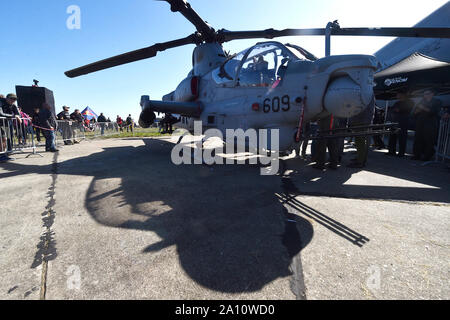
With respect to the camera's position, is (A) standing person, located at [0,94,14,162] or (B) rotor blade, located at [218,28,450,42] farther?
(A) standing person, located at [0,94,14,162]

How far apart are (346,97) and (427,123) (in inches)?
164

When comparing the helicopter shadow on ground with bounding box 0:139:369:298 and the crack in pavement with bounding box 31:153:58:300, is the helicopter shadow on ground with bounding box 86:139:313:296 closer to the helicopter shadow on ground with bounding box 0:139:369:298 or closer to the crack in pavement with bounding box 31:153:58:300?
the helicopter shadow on ground with bounding box 0:139:369:298

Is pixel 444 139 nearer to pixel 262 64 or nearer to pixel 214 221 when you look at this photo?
pixel 262 64

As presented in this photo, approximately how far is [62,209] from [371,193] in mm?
3975

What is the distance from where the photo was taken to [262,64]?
13.3 ft

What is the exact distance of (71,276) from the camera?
1.24 meters

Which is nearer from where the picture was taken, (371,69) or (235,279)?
(235,279)

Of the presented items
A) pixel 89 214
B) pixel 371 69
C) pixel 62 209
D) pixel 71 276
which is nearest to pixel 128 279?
pixel 71 276

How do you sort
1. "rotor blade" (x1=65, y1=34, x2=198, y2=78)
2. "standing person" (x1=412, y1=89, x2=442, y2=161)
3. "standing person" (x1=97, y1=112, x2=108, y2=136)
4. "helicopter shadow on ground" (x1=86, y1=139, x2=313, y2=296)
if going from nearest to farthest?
"helicopter shadow on ground" (x1=86, y1=139, x2=313, y2=296), "standing person" (x1=412, y1=89, x2=442, y2=161), "rotor blade" (x1=65, y1=34, x2=198, y2=78), "standing person" (x1=97, y1=112, x2=108, y2=136)

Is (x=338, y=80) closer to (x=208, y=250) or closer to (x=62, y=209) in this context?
(x=208, y=250)

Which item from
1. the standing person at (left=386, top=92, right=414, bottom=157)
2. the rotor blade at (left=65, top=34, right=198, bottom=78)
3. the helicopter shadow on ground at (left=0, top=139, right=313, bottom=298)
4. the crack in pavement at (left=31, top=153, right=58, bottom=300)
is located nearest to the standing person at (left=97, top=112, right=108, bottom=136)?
the rotor blade at (left=65, top=34, right=198, bottom=78)

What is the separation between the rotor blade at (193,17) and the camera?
5173 mm

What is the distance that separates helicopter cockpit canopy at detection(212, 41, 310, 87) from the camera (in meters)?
3.73
